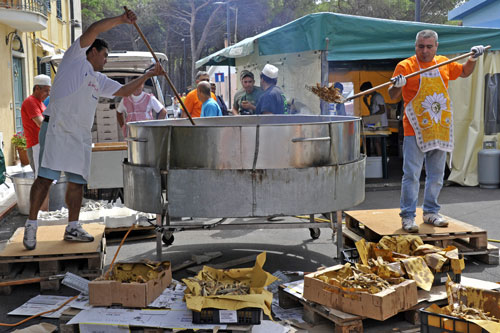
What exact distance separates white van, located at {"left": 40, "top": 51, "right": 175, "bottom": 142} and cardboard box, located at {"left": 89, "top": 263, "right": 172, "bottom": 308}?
6168 mm

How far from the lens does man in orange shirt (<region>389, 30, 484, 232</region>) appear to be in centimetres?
555

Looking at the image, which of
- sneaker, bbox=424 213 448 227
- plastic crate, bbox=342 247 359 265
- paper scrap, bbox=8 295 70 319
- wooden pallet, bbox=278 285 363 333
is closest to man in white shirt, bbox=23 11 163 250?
paper scrap, bbox=8 295 70 319

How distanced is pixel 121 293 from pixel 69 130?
5.91ft

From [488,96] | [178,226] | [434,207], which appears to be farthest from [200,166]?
[488,96]

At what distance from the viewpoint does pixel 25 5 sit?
15383 mm

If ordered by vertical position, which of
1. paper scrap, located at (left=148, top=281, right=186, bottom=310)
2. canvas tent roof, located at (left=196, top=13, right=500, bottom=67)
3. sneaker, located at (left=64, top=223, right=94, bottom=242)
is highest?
canvas tent roof, located at (left=196, top=13, right=500, bottom=67)

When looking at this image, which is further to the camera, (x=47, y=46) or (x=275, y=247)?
(x=47, y=46)

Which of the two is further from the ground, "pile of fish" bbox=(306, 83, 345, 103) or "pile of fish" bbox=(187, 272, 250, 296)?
"pile of fish" bbox=(306, 83, 345, 103)

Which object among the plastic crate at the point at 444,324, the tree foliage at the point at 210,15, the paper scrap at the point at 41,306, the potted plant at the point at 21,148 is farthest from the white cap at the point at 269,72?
the tree foliage at the point at 210,15

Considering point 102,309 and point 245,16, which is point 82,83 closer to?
point 102,309

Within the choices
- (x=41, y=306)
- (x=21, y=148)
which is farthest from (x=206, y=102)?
(x=21, y=148)

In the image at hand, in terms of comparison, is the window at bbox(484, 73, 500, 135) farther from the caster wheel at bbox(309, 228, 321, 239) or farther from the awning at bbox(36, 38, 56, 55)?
the awning at bbox(36, 38, 56, 55)

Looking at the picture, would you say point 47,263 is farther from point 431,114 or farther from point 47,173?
point 431,114

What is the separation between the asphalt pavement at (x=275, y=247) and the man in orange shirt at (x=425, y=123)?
0.73 meters
